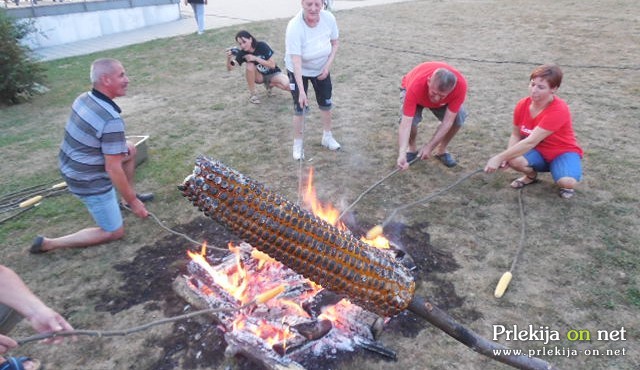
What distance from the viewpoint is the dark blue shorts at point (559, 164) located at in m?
4.66

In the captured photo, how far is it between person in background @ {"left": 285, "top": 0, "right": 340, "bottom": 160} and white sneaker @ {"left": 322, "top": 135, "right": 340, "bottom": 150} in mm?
435

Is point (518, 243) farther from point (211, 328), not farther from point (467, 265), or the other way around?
point (211, 328)

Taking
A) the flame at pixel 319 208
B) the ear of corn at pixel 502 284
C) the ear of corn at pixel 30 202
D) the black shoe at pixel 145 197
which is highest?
the ear of corn at pixel 30 202

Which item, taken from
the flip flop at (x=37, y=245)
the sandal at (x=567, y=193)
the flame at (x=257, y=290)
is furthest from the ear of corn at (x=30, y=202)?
the sandal at (x=567, y=193)

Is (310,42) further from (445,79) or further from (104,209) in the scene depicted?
(104,209)

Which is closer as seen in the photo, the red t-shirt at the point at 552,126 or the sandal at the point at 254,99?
the red t-shirt at the point at 552,126

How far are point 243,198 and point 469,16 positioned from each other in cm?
1528

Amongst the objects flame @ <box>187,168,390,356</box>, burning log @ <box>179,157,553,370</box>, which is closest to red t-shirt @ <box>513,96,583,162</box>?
flame @ <box>187,168,390,356</box>

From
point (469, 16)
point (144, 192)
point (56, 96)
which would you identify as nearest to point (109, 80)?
point (144, 192)

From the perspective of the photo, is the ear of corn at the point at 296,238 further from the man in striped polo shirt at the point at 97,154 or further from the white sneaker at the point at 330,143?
the white sneaker at the point at 330,143

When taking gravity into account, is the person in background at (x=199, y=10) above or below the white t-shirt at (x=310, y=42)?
above

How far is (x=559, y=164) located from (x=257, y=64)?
5689 millimetres

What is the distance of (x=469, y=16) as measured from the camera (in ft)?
49.2

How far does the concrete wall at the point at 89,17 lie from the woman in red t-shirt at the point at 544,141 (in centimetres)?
1242
